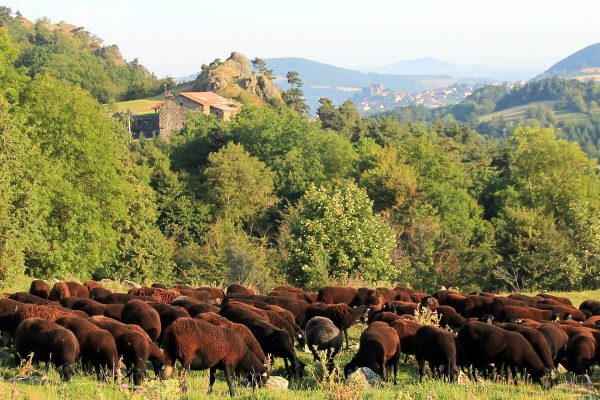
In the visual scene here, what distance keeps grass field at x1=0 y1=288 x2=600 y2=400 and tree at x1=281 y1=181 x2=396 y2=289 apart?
758 inches

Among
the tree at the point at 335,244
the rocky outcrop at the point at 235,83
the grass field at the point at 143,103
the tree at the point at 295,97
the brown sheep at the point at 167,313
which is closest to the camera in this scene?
the brown sheep at the point at 167,313

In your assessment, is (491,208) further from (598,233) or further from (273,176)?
(598,233)

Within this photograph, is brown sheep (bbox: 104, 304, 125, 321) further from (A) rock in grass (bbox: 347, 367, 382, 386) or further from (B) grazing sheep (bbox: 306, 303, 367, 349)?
(A) rock in grass (bbox: 347, 367, 382, 386)

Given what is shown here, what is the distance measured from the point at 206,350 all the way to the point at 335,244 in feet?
76.6

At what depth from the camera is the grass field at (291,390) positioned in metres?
10.2

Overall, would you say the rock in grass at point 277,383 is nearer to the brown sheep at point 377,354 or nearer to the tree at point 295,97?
the brown sheep at point 377,354

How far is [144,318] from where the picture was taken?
1719 centimetres

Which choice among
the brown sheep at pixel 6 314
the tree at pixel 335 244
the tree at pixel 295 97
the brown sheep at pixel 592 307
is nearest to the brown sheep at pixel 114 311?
the brown sheep at pixel 6 314

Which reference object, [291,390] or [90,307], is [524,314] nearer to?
[291,390]

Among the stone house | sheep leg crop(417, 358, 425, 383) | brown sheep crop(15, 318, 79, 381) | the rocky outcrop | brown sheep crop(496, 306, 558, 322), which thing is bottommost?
brown sheep crop(496, 306, 558, 322)

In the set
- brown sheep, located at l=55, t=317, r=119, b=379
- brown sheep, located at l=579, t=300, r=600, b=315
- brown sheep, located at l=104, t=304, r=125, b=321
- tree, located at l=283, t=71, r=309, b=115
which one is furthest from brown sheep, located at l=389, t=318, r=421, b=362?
tree, located at l=283, t=71, r=309, b=115

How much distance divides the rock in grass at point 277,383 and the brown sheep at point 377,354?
1.42 metres

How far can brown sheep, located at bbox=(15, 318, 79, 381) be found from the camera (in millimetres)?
13773

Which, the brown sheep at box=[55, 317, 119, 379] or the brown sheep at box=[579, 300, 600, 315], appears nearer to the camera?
the brown sheep at box=[55, 317, 119, 379]
